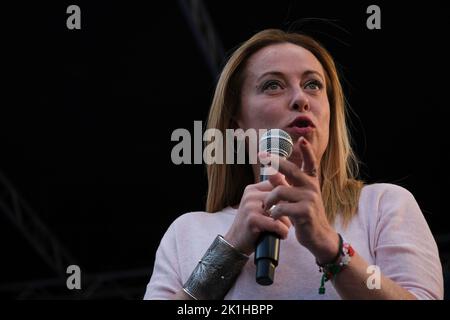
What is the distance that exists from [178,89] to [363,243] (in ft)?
11.7

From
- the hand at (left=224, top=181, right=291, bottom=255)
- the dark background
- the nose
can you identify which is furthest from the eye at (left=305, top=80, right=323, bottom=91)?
the dark background

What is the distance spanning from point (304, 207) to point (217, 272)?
324 millimetres

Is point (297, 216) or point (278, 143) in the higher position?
point (278, 143)

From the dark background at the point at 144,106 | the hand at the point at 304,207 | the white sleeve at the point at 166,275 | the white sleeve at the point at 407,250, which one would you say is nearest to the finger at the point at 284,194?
the hand at the point at 304,207

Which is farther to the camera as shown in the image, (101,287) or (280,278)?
(101,287)

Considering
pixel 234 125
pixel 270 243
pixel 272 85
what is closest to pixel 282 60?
pixel 272 85

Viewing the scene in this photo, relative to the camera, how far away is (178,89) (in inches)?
199

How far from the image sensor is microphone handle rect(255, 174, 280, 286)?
1.33 meters

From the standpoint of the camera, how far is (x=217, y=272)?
1547 mm

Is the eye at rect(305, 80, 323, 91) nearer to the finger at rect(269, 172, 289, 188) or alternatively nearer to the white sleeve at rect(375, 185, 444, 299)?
the white sleeve at rect(375, 185, 444, 299)

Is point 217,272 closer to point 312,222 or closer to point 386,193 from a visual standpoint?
point 312,222
